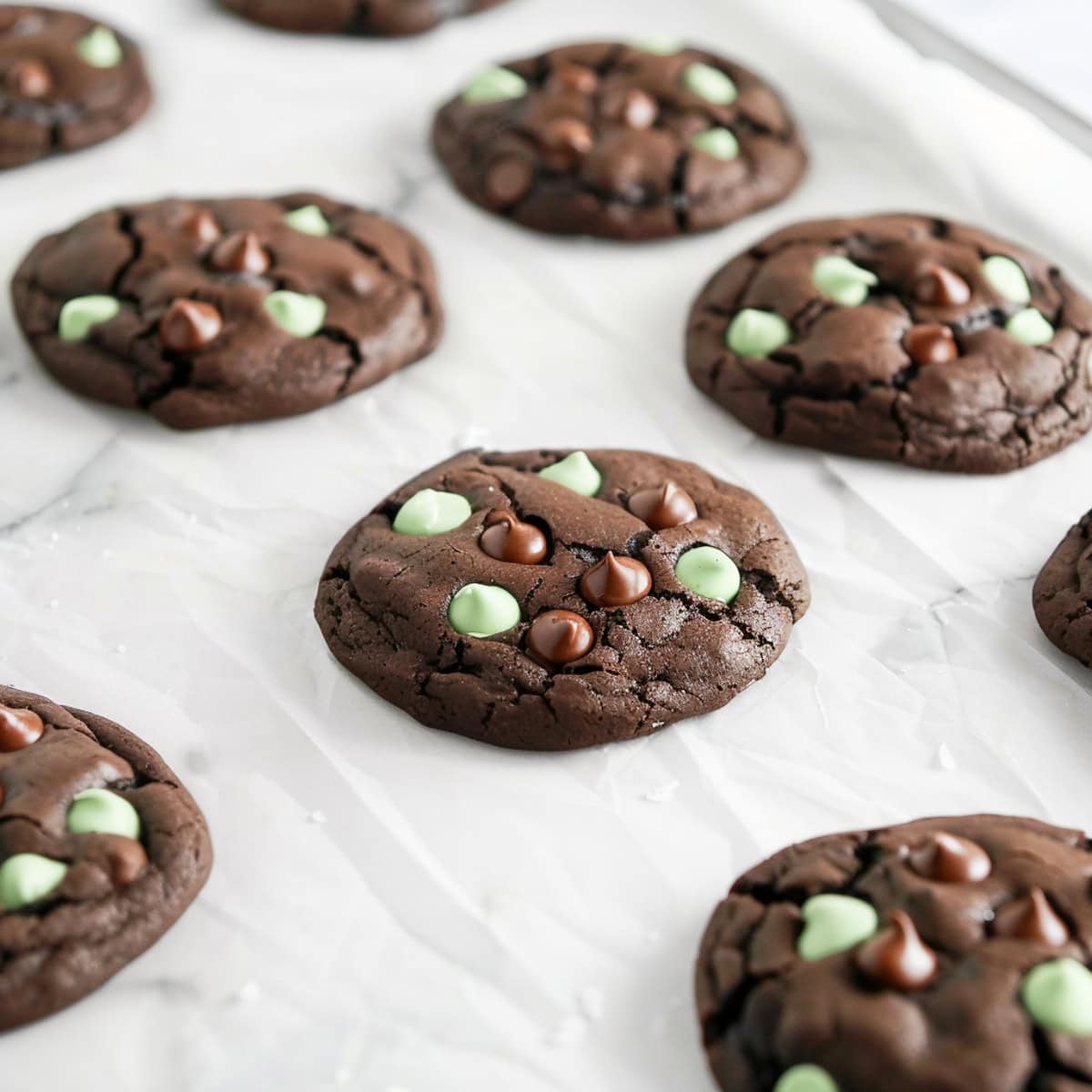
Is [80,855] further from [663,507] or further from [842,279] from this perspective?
[842,279]

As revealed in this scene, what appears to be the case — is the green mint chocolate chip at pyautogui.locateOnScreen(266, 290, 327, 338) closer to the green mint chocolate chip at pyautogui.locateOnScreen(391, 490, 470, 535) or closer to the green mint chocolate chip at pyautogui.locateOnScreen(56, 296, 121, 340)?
the green mint chocolate chip at pyautogui.locateOnScreen(56, 296, 121, 340)

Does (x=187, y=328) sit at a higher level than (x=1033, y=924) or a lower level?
lower

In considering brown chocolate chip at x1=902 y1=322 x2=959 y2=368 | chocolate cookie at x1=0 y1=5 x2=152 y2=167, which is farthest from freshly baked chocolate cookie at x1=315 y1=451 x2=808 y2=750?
chocolate cookie at x1=0 y1=5 x2=152 y2=167

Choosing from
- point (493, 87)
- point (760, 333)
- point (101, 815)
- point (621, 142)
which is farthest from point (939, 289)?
point (101, 815)

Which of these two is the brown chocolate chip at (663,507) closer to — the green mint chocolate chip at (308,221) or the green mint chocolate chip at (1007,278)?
the green mint chocolate chip at (1007,278)

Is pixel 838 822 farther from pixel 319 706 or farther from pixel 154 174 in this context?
pixel 154 174

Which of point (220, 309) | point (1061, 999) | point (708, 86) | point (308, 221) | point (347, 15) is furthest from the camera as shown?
point (347, 15)
